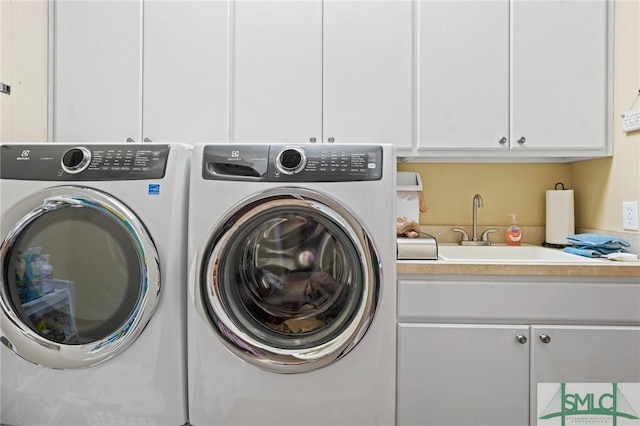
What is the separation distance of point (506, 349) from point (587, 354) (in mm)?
305

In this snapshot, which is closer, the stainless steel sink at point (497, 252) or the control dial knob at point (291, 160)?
the control dial knob at point (291, 160)

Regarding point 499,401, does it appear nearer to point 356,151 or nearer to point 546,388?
point 546,388

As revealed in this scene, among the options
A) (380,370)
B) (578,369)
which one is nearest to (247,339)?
(380,370)

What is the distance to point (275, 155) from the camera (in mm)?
1350

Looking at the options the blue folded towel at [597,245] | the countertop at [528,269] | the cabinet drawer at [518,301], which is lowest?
the cabinet drawer at [518,301]

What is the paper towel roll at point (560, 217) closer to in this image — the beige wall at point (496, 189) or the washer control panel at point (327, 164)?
the beige wall at point (496, 189)

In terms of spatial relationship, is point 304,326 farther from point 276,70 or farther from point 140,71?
point 140,71

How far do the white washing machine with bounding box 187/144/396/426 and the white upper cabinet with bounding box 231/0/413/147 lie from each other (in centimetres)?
63

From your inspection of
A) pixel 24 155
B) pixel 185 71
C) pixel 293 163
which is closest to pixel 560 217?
pixel 293 163

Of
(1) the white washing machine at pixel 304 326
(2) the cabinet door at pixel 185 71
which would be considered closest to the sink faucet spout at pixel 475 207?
(1) the white washing machine at pixel 304 326

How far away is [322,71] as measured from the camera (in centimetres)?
196

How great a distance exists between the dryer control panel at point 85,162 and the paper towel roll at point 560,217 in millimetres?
1926

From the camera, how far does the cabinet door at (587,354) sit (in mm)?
1508

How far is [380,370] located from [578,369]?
31.8 inches
